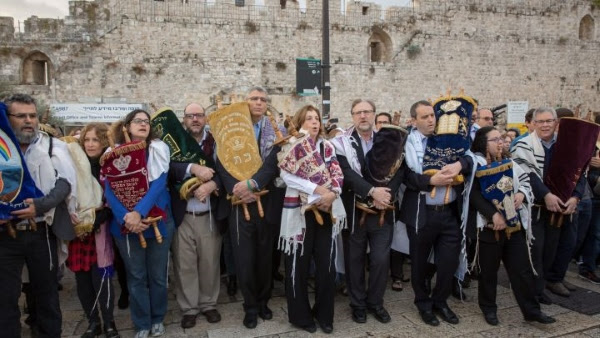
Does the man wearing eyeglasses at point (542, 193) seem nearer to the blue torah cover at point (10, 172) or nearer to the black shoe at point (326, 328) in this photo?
the black shoe at point (326, 328)

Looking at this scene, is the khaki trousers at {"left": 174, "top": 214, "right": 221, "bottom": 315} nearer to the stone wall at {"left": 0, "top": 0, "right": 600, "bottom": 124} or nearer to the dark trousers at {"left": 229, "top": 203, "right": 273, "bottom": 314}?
the dark trousers at {"left": 229, "top": 203, "right": 273, "bottom": 314}

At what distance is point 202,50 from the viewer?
16391 millimetres

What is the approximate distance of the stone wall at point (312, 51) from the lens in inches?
604

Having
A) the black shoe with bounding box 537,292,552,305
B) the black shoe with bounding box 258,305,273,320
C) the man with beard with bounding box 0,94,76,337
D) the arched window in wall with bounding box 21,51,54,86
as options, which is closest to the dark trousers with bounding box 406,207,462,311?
the black shoe with bounding box 537,292,552,305

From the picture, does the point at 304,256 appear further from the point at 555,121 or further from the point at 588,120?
the point at 588,120

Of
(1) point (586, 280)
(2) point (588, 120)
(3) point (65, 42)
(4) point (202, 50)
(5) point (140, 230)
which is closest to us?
(5) point (140, 230)

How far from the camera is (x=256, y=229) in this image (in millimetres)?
4066

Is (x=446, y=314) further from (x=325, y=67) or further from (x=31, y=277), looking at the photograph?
(x=325, y=67)

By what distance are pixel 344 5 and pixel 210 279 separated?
643 inches

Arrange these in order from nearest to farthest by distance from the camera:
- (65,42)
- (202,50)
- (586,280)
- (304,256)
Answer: (304,256) < (586,280) < (65,42) < (202,50)

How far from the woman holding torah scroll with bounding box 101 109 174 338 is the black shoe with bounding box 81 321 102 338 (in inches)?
15.2

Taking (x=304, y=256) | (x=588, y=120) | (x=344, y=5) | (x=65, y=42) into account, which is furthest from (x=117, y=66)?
(x=588, y=120)

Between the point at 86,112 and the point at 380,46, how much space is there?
1365cm

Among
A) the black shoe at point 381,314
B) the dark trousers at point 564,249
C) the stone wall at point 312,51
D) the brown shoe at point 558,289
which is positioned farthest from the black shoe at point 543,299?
the stone wall at point 312,51
